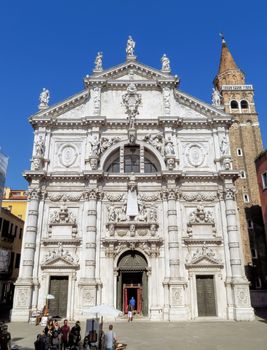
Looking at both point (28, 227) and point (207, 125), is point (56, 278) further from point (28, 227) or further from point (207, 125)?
point (207, 125)

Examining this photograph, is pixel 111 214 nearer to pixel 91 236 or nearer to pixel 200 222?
pixel 91 236

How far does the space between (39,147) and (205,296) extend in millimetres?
18662

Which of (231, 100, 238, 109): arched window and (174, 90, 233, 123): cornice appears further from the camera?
(231, 100, 238, 109): arched window

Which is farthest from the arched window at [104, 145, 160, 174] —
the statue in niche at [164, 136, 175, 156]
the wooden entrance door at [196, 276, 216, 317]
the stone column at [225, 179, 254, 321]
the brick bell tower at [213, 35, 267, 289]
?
the brick bell tower at [213, 35, 267, 289]

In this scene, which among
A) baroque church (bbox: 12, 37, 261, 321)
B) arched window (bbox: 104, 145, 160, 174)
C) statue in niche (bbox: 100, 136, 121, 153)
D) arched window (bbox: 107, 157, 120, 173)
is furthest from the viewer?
arched window (bbox: 107, 157, 120, 173)

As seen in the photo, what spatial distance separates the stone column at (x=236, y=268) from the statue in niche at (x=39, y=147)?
16349mm

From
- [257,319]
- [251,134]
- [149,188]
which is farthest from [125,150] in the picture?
[251,134]

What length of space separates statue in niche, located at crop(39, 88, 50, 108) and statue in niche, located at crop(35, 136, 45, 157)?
3.68 meters

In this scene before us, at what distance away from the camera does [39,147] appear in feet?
91.5

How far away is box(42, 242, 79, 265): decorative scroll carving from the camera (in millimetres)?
24886

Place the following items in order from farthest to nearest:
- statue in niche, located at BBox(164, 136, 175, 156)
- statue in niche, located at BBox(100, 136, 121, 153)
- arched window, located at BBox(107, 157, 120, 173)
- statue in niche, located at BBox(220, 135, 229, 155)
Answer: arched window, located at BBox(107, 157, 120, 173) < statue in niche, located at BBox(100, 136, 121, 153) < statue in niche, located at BBox(220, 135, 229, 155) < statue in niche, located at BBox(164, 136, 175, 156)

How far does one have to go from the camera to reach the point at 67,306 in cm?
2422

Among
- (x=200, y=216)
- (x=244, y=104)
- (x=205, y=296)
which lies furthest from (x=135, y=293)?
(x=244, y=104)

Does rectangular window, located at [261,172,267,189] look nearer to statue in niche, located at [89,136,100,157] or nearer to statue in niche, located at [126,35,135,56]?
statue in niche, located at [89,136,100,157]
